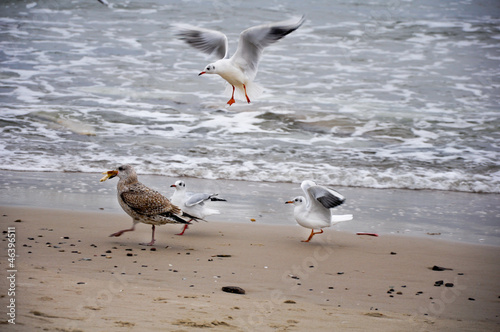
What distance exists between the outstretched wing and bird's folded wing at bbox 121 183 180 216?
248 centimetres

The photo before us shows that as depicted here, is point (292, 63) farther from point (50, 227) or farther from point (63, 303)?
point (63, 303)

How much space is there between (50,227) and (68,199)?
1302mm

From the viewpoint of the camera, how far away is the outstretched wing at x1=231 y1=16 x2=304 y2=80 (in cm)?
683

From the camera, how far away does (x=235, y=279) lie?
411cm

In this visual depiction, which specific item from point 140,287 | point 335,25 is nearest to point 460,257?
point 140,287

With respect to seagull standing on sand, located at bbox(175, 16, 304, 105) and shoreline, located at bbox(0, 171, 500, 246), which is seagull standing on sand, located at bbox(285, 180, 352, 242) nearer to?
shoreline, located at bbox(0, 171, 500, 246)

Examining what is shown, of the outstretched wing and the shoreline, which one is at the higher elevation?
the outstretched wing

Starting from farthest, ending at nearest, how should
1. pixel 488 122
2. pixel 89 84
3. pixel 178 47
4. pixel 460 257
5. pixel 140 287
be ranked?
pixel 178 47, pixel 89 84, pixel 488 122, pixel 460 257, pixel 140 287

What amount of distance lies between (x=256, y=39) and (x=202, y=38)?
752 mm

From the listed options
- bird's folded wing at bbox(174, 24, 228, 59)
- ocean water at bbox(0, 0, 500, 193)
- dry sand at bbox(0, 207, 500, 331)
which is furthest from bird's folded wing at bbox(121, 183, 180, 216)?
ocean water at bbox(0, 0, 500, 193)

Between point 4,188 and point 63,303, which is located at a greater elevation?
point 63,303

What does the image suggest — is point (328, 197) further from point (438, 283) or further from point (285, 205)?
point (285, 205)

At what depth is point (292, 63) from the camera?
622 inches

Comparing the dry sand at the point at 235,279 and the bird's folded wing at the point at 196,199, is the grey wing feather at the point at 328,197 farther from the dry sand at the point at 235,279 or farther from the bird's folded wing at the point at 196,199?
the bird's folded wing at the point at 196,199
